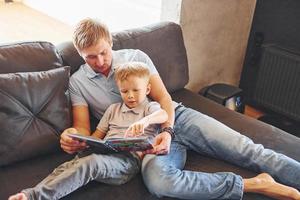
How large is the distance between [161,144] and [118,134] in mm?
202

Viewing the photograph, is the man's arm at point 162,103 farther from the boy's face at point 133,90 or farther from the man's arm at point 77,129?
the man's arm at point 77,129

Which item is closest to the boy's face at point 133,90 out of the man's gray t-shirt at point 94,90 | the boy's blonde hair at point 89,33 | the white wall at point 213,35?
the man's gray t-shirt at point 94,90

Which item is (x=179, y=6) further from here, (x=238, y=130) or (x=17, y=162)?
(x=17, y=162)

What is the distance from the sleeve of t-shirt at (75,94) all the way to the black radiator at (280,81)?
170cm

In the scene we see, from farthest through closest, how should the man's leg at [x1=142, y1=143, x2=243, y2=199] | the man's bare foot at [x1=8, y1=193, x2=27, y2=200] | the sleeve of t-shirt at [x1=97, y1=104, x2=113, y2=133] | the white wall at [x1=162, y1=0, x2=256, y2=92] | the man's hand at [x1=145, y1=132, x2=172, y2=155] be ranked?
the white wall at [x1=162, y1=0, x2=256, y2=92] < the sleeve of t-shirt at [x1=97, y1=104, x2=113, y2=133] < the man's hand at [x1=145, y1=132, x2=172, y2=155] < the man's leg at [x1=142, y1=143, x2=243, y2=199] < the man's bare foot at [x1=8, y1=193, x2=27, y2=200]

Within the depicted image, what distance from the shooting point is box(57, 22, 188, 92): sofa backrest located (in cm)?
195

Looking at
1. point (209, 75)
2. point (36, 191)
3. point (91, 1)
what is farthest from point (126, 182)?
point (91, 1)

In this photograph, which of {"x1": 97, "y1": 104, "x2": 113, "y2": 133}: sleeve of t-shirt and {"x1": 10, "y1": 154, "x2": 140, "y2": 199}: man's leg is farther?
{"x1": 97, "y1": 104, "x2": 113, "y2": 133}: sleeve of t-shirt

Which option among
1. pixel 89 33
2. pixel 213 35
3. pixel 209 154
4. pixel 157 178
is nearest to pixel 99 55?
pixel 89 33

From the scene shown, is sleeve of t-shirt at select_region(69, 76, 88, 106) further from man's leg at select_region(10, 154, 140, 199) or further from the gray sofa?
man's leg at select_region(10, 154, 140, 199)

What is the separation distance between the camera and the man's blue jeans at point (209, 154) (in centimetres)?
141

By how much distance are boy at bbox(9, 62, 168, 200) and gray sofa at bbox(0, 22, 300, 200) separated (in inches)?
2.8

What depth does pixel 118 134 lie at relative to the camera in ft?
5.10

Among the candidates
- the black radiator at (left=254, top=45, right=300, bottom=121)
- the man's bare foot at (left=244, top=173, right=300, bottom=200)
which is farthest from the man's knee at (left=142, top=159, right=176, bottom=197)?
the black radiator at (left=254, top=45, right=300, bottom=121)
